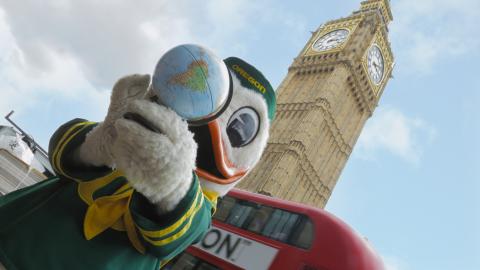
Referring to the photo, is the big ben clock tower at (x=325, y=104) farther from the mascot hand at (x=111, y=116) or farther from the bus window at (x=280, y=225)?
the mascot hand at (x=111, y=116)

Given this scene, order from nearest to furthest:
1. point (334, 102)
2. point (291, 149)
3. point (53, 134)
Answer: point (53, 134) → point (291, 149) → point (334, 102)

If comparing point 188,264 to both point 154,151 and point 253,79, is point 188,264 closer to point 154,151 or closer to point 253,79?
point 253,79

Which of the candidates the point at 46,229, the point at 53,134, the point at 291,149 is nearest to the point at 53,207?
the point at 46,229

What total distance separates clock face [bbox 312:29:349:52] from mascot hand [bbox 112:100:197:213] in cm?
2906

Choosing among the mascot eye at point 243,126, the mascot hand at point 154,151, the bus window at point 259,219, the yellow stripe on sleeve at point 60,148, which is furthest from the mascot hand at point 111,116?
the bus window at point 259,219

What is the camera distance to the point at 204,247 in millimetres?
6035

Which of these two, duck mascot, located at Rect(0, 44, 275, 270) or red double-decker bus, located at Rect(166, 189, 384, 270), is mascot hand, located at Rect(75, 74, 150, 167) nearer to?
duck mascot, located at Rect(0, 44, 275, 270)

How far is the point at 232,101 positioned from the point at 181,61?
1.34 ft

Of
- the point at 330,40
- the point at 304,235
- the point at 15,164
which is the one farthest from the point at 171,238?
the point at 330,40

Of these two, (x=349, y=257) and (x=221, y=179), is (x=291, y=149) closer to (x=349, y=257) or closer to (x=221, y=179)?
(x=349, y=257)

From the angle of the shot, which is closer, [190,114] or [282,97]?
[190,114]

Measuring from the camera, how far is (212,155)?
61.9 inches

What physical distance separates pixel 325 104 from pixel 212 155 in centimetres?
2553

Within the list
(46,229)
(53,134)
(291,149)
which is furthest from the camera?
(291,149)
